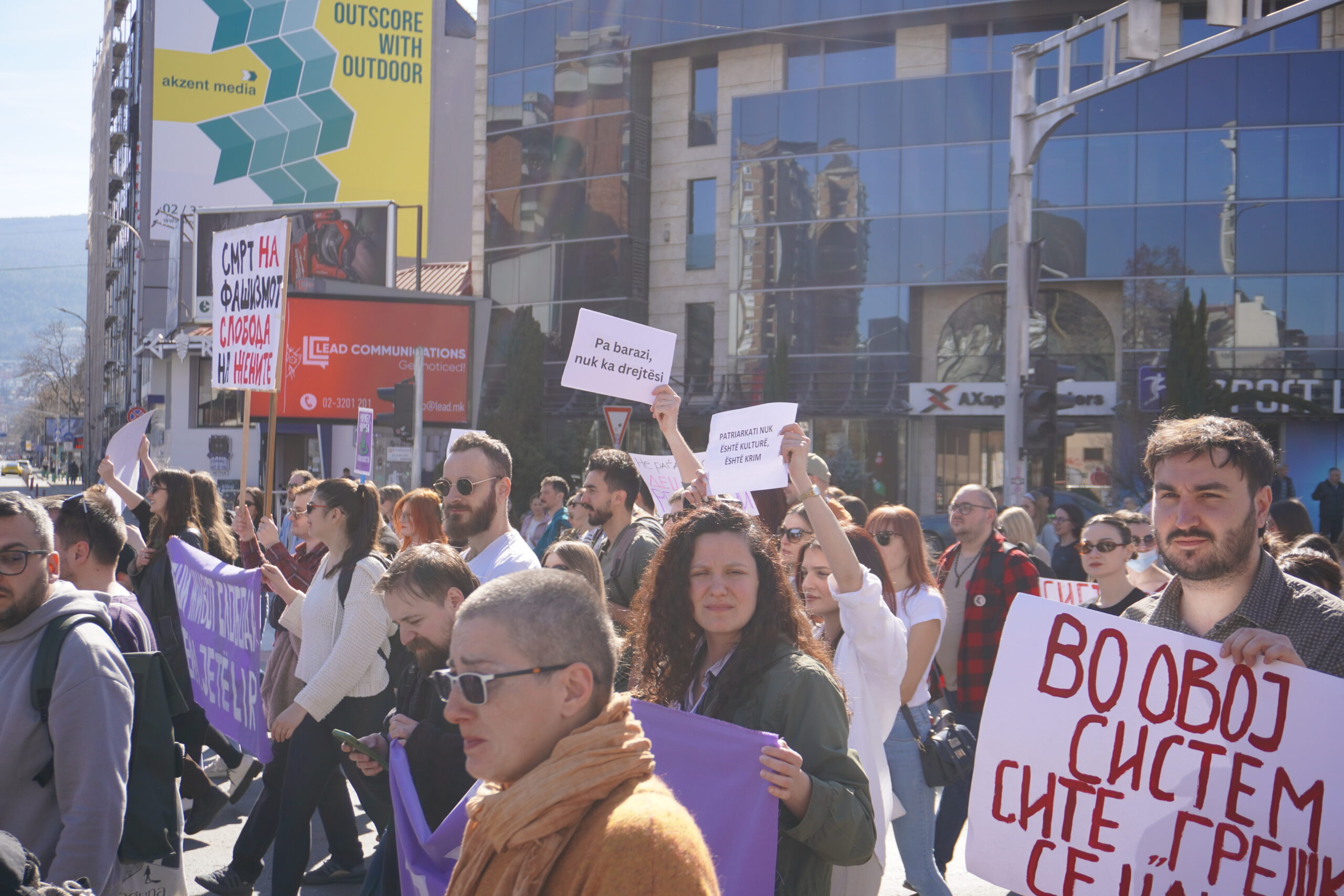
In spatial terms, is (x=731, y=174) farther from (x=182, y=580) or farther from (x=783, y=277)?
(x=182, y=580)

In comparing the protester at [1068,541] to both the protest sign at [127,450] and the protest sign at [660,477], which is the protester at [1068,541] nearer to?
the protest sign at [660,477]

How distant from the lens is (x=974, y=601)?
20.9ft

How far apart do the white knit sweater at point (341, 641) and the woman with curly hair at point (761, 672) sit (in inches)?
78.4

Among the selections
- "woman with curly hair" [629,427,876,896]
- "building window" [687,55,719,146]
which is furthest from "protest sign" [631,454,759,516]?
"building window" [687,55,719,146]

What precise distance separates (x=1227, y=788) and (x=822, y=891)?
Result: 1.10 metres

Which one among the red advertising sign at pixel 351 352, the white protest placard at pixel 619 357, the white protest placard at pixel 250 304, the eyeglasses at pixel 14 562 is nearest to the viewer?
the eyeglasses at pixel 14 562

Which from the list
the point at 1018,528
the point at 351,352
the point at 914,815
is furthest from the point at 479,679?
the point at 351,352

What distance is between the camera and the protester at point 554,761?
1955mm

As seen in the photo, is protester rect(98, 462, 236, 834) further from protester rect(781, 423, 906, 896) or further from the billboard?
the billboard

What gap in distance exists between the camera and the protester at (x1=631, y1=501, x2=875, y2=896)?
3074 mm

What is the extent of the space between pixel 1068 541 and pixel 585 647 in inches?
348

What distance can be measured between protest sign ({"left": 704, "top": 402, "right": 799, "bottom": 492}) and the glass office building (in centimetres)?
2629

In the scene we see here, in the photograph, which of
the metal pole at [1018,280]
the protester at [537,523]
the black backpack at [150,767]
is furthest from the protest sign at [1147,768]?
the metal pole at [1018,280]

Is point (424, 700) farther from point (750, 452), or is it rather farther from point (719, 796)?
point (750, 452)
